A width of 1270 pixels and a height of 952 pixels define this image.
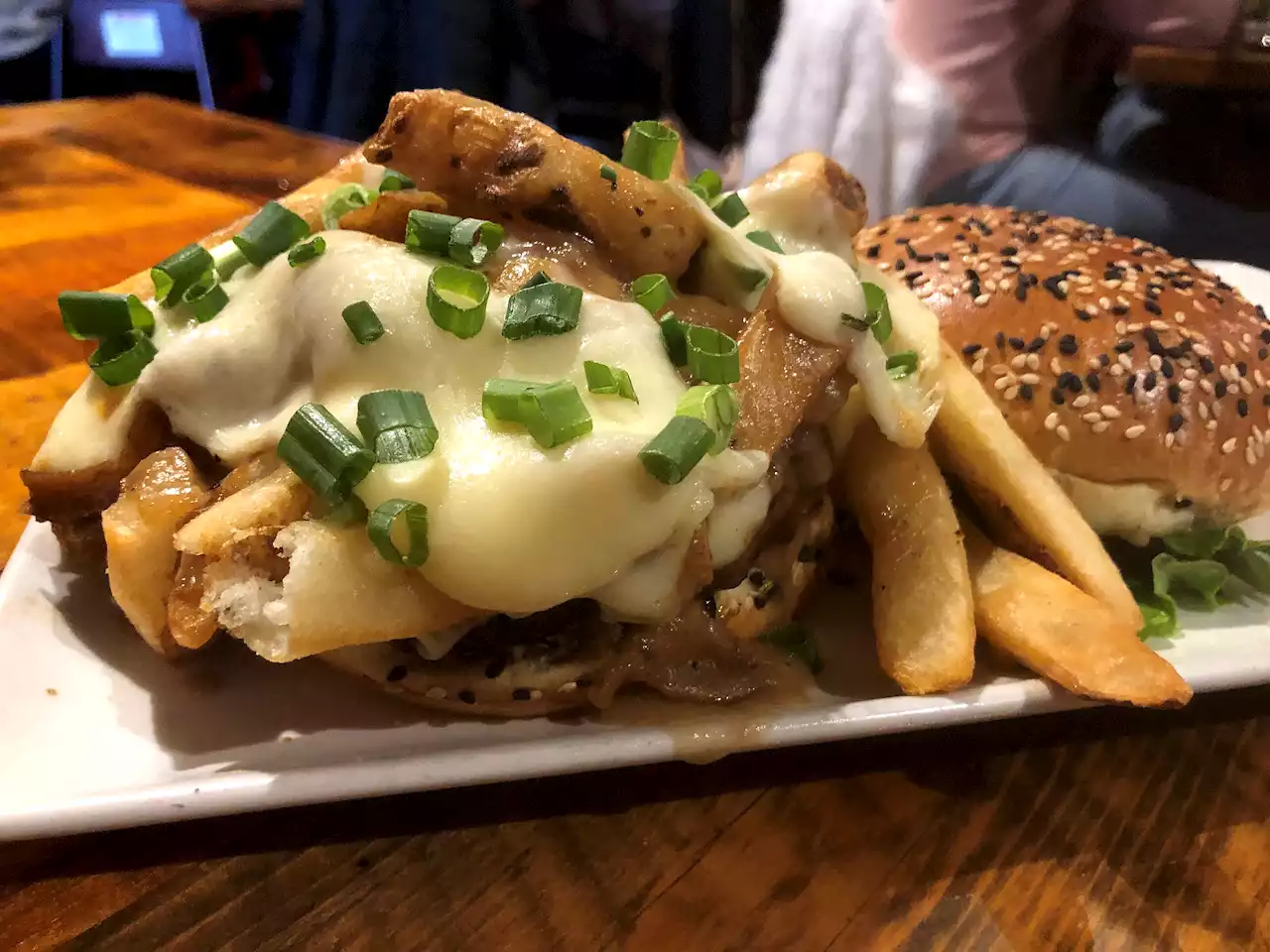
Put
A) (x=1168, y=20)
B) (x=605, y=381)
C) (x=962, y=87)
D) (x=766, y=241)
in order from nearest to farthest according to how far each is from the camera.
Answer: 1. (x=605, y=381)
2. (x=766, y=241)
3. (x=1168, y=20)
4. (x=962, y=87)

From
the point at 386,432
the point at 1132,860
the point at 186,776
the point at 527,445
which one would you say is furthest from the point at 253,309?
the point at 1132,860

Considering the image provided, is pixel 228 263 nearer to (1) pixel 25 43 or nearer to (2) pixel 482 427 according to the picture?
(2) pixel 482 427

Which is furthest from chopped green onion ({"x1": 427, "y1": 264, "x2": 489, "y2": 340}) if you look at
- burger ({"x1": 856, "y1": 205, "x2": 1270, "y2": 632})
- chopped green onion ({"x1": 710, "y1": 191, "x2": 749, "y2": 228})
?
burger ({"x1": 856, "y1": 205, "x2": 1270, "y2": 632})

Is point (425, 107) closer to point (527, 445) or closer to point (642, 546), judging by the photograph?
point (527, 445)

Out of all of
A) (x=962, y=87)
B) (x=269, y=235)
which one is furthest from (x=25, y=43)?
(x=269, y=235)

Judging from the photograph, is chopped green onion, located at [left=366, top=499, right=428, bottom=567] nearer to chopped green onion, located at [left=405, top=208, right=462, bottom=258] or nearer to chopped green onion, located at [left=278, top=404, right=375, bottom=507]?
chopped green onion, located at [left=278, top=404, right=375, bottom=507]
